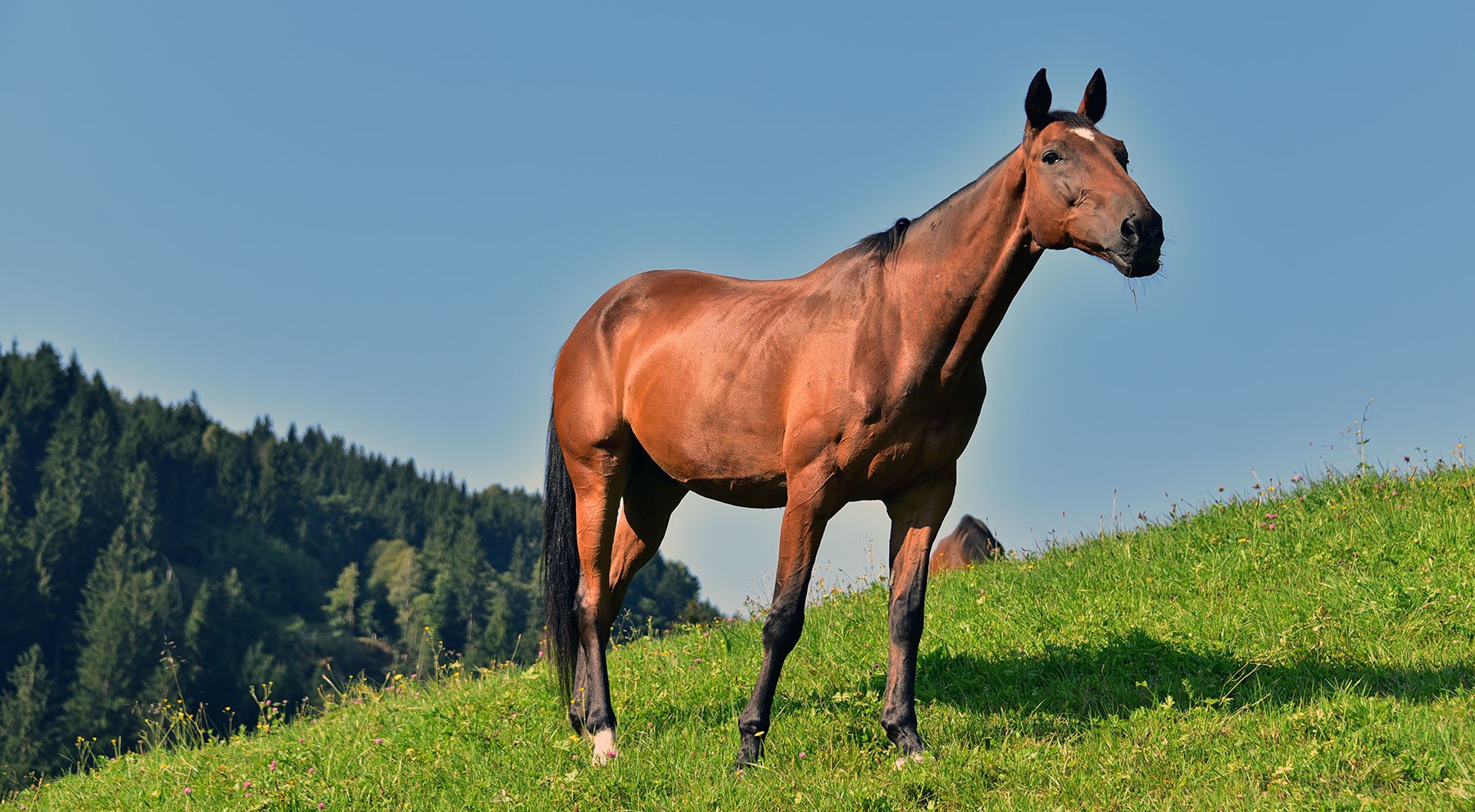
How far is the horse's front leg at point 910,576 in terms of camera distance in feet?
19.4

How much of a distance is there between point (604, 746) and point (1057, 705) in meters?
2.69

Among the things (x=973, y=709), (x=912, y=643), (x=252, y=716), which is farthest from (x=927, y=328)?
(x=252, y=716)

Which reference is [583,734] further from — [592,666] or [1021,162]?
[1021,162]

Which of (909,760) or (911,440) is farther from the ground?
(911,440)

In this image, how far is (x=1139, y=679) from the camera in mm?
6781

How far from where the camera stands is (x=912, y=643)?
19.6ft

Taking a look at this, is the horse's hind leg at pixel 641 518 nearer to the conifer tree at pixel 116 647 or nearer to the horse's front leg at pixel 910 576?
the horse's front leg at pixel 910 576

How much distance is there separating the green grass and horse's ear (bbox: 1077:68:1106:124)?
306 cm

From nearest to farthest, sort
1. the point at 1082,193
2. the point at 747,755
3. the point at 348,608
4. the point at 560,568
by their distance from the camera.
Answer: the point at 1082,193 < the point at 747,755 < the point at 560,568 < the point at 348,608

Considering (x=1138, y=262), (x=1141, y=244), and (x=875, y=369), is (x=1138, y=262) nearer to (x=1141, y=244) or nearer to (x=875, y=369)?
(x=1141, y=244)

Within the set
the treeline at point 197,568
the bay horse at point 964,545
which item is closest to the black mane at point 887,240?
the bay horse at point 964,545

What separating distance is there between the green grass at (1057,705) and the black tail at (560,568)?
1.50ft

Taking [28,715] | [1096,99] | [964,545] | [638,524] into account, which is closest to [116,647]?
[28,715]

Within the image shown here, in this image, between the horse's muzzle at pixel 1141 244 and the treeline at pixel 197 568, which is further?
the treeline at pixel 197 568
